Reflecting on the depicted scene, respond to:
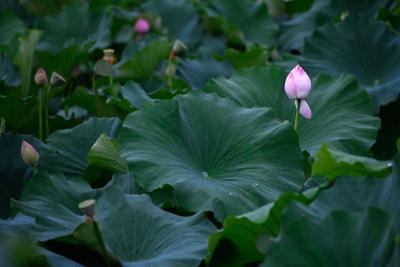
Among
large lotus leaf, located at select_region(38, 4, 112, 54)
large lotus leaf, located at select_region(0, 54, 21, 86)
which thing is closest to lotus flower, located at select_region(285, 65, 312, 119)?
large lotus leaf, located at select_region(0, 54, 21, 86)

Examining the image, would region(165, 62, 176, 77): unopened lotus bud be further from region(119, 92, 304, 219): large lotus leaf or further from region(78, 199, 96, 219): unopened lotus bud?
region(78, 199, 96, 219): unopened lotus bud

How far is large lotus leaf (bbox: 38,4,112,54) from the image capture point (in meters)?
2.95

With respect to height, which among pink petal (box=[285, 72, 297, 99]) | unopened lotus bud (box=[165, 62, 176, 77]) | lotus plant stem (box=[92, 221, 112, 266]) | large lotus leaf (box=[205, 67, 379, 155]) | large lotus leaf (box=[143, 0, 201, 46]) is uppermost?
pink petal (box=[285, 72, 297, 99])

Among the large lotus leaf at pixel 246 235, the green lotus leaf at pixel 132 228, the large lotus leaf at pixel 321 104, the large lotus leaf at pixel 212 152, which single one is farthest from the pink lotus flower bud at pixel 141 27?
the large lotus leaf at pixel 246 235

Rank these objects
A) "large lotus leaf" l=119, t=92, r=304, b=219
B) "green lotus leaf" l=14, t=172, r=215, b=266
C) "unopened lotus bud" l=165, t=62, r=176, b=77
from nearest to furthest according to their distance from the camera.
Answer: "green lotus leaf" l=14, t=172, r=215, b=266
"large lotus leaf" l=119, t=92, r=304, b=219
"unopened lotus bud" l=165, t=62, r=176, b=77

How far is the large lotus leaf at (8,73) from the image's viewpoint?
2300 millimetres

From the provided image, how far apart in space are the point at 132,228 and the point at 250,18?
1602 mm

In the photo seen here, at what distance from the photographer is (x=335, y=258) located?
1184 millimetres

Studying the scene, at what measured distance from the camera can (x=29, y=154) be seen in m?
1.73

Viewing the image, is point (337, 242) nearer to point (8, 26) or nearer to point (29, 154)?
point (29, 154)

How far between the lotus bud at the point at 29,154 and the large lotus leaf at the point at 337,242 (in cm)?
73

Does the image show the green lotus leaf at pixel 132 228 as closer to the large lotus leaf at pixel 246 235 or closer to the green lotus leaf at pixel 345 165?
the large lotus leaf at pixel 246 235

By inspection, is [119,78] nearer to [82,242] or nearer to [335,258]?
[82,242]

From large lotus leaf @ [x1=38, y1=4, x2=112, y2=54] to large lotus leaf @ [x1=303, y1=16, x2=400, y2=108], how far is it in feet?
3.24
